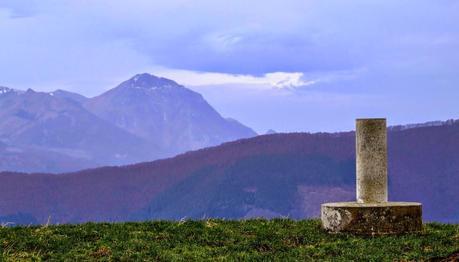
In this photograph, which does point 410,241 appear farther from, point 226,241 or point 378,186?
point 226,241

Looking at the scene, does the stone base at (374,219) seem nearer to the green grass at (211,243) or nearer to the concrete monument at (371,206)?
the concrete monument at (371,206)

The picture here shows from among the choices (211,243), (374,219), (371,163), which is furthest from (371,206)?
(211,243)

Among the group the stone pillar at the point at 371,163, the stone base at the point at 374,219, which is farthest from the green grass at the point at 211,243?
the stone pillar at the point at 371,163

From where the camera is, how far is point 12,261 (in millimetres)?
17922

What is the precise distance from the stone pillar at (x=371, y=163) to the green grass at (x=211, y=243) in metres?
1.87

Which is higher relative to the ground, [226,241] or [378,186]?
[378,186]

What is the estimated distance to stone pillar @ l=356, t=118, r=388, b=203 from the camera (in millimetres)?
24469

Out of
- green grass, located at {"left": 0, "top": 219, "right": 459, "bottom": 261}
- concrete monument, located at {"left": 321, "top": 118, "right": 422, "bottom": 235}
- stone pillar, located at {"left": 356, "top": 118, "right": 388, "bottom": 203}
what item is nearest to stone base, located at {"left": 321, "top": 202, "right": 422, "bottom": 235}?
concrete monument, located at {"left": 321, "top": 118, "right": 422, "bottom": 235}

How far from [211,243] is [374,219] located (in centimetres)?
547

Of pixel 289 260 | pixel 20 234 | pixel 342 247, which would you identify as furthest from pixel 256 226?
pixel 20 234

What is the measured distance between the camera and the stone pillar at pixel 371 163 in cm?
2447

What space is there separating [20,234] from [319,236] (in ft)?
28.4

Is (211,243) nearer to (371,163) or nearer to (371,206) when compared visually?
(371,206)

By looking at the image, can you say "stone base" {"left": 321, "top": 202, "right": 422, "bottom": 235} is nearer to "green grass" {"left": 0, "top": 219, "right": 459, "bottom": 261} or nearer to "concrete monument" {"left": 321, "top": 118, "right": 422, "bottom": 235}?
"concrete monument" {"left": 321, "top": 118, "right": 422, "bottom": 235}
